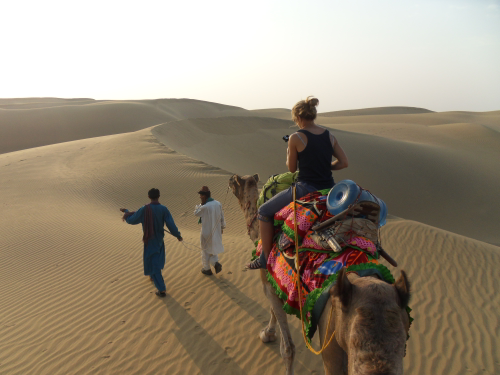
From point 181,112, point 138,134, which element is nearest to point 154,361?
point 138,134

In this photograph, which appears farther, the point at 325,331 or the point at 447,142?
the point at 447,142

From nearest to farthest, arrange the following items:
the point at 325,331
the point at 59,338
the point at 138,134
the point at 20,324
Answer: the point at 325,331, the point at 59,338, the point at 20,324, the point at 138,134

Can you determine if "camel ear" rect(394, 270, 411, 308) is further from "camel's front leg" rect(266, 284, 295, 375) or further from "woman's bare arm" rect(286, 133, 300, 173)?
"camel's front leg" rect(266, 284, 295, 375)

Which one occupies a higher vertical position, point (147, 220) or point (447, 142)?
point (147, 220)

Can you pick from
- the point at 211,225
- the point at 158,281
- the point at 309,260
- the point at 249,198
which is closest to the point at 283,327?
the point at 309,260

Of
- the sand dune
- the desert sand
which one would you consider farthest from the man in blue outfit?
the sand dune

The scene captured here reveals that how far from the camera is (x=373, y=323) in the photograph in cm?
202

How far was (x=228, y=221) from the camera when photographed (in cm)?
1278

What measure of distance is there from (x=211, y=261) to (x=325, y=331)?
5.41 meters

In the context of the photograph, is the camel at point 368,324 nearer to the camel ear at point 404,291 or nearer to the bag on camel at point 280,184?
the camel ear at point 404,291

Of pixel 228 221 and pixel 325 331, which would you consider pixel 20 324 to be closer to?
pixel 325 331

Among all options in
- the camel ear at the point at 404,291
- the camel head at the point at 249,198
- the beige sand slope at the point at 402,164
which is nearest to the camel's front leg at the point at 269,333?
the camel head at the point at 249,198

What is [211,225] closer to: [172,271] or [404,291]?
[172,271]

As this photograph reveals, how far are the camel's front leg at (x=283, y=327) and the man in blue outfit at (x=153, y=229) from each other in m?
2.98
